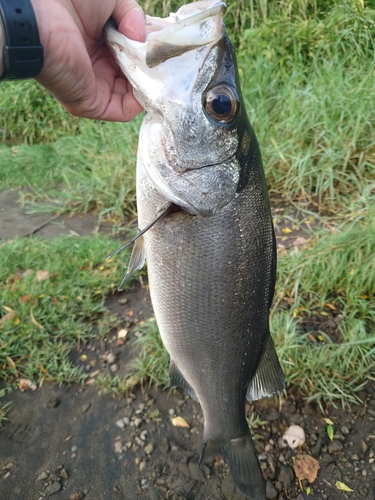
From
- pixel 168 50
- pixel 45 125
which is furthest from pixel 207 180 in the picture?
pixel 45 125

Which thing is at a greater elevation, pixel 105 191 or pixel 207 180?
pixel 207 180

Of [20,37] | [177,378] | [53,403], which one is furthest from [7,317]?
[20,37]

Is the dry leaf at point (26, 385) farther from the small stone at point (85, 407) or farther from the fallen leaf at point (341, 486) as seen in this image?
the fallen leaf at point (341, 486)

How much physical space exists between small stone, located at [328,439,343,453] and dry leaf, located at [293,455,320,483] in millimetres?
116

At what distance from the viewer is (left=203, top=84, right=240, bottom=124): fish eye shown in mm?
1387

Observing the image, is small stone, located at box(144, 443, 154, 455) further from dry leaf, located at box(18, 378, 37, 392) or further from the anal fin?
Result: dry leaf, located at box(18, 378, 37, 392)

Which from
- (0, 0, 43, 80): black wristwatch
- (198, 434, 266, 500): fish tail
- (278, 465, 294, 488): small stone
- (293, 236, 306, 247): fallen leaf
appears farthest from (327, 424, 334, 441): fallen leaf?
(0, 0, 43, 80): black wristwatch

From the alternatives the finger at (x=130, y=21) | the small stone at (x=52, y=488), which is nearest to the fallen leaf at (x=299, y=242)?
the finger at (x=130, y=21)

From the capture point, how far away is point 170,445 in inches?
96.0

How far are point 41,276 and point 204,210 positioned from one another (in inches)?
91.5

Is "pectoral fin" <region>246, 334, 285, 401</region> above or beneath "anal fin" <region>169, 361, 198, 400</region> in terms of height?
above

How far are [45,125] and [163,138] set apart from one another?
215 inches

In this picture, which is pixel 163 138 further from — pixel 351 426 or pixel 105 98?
pixel 351 426

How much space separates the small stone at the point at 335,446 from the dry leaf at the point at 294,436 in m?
0.15
